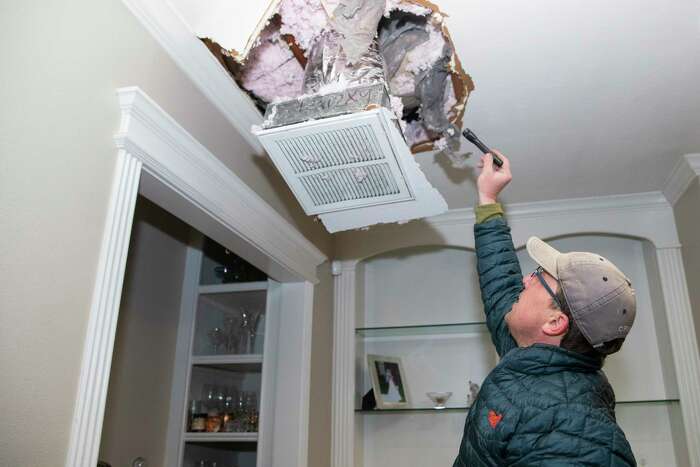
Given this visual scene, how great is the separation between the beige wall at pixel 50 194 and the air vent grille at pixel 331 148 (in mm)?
446

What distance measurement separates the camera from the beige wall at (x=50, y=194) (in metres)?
1.16

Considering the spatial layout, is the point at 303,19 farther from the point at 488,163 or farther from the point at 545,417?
the point at 545,417

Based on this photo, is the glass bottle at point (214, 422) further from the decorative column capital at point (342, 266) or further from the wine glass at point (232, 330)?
the decorative column capital at point (342, 266)

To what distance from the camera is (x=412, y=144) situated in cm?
230

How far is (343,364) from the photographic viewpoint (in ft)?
9.67

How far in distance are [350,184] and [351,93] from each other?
307 millimetres

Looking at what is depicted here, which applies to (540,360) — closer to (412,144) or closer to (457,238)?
(412,144)

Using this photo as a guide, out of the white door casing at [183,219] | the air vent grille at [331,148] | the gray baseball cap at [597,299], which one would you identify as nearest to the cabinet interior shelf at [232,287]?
the white door casing at [183,219]

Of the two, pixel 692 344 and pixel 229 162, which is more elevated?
pixel 229 162

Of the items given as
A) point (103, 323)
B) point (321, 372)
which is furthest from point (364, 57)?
point (321, 372)

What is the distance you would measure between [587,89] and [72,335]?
5.75 ft

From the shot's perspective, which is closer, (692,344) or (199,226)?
(199,226)

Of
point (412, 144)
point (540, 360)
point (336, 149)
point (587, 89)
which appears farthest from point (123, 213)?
point (587, 89)

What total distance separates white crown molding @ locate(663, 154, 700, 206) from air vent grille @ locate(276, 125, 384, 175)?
5.19 feet
